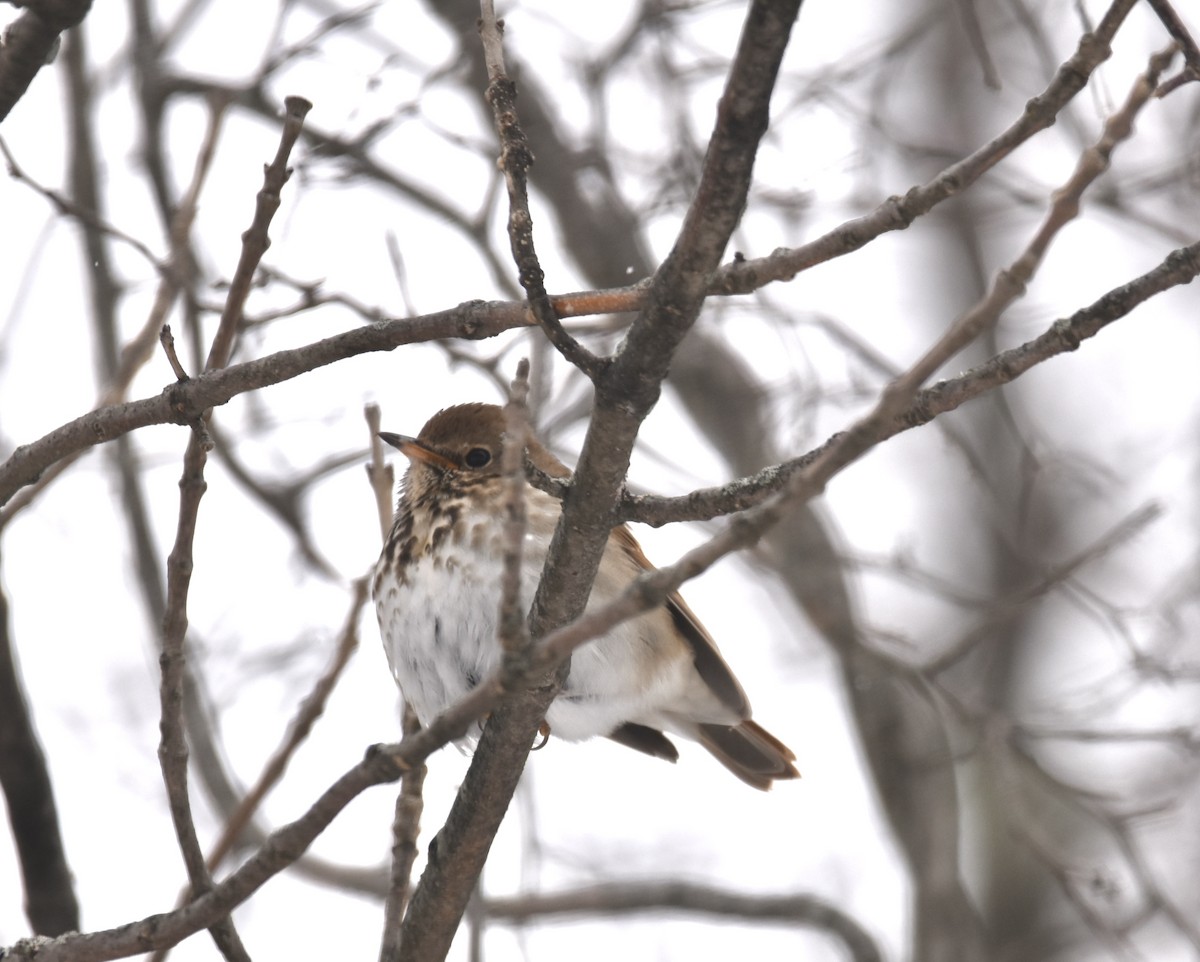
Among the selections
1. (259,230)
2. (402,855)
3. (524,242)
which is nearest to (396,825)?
(402,855)

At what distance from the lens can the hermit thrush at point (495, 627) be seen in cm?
448

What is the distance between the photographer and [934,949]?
6387 mm

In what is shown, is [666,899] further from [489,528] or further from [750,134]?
[750,134]

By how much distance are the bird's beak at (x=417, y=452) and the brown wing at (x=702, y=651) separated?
665mm

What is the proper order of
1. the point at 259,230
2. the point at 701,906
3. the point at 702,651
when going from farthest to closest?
the point at 701,906, the point at 702,651, the point at 259,230

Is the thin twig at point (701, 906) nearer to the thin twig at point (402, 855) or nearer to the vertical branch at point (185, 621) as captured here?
the thin twig at point (402, 855)

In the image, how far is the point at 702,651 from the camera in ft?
16.8

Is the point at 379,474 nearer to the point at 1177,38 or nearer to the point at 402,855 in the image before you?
the point at 402,855

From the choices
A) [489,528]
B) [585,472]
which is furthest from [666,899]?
[585,472]

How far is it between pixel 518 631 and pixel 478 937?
252 centimetres

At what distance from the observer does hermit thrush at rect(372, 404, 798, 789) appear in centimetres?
448

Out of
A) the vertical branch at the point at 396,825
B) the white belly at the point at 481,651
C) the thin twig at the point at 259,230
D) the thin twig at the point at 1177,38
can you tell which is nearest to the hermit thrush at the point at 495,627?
the white belly at the point at 481,651

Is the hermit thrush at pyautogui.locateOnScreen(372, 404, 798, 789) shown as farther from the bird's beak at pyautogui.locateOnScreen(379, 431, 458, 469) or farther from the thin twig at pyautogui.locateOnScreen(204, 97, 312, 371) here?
the thin twig at pyautogui.locateOnScreen(204, 97, 312, 371)

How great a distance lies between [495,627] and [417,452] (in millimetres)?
1023
